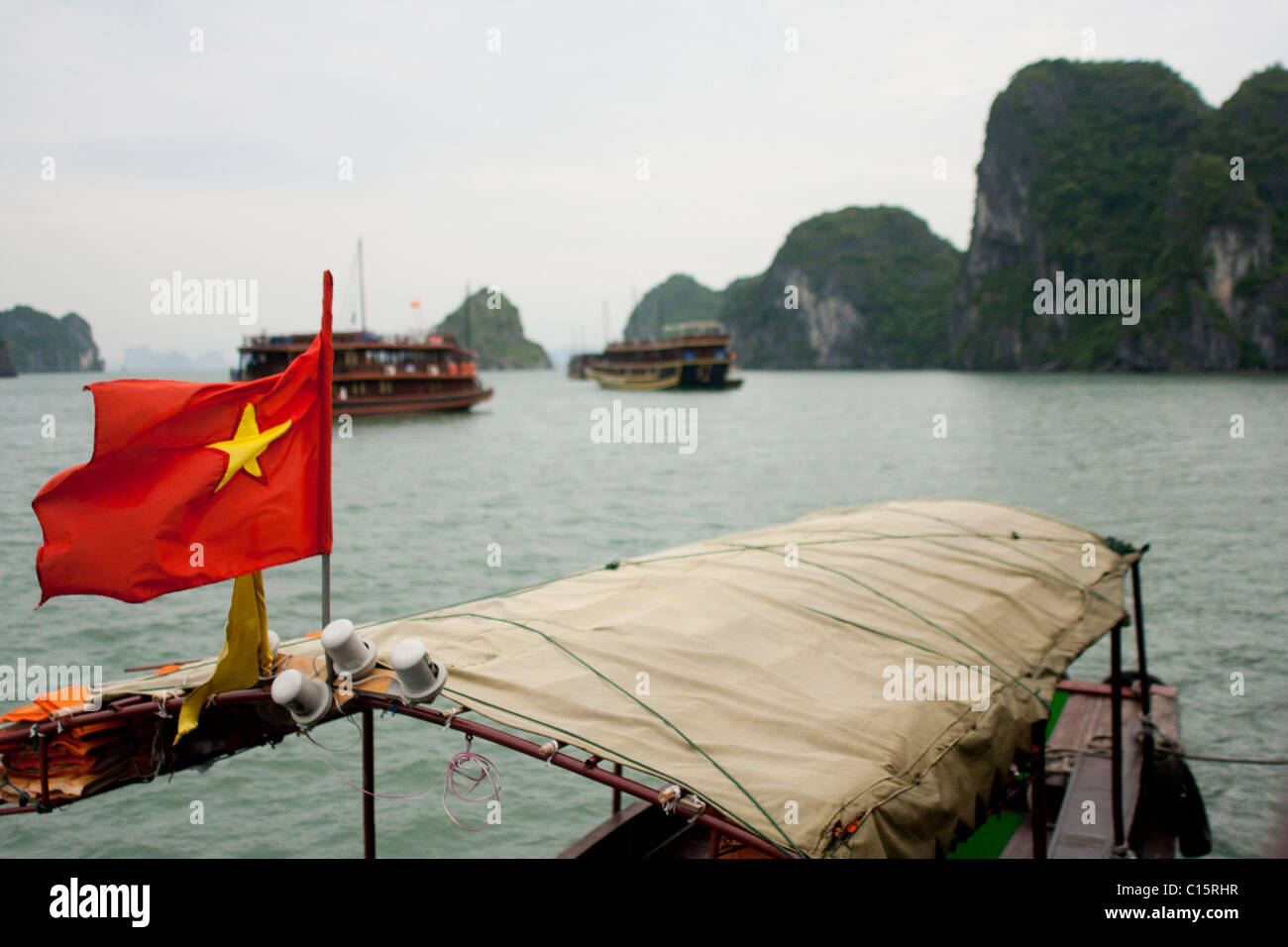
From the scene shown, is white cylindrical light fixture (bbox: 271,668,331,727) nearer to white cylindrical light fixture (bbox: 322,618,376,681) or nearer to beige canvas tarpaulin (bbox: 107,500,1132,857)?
white cylindrical light fixture (bbox: 322,618,376,681)

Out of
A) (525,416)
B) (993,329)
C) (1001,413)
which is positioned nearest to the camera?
(1001,413)

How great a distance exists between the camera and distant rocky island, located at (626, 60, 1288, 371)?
99606mm

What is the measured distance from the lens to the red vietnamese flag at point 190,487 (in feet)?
13.6

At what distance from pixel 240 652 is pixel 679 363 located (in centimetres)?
8402

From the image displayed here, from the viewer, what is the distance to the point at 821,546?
7488 millimetres

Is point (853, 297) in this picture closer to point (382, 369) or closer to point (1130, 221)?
point (1130, 221)

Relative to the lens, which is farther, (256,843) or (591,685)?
(256,843)

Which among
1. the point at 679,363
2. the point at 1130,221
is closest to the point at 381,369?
the point at 679,363

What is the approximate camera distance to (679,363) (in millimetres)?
87750
